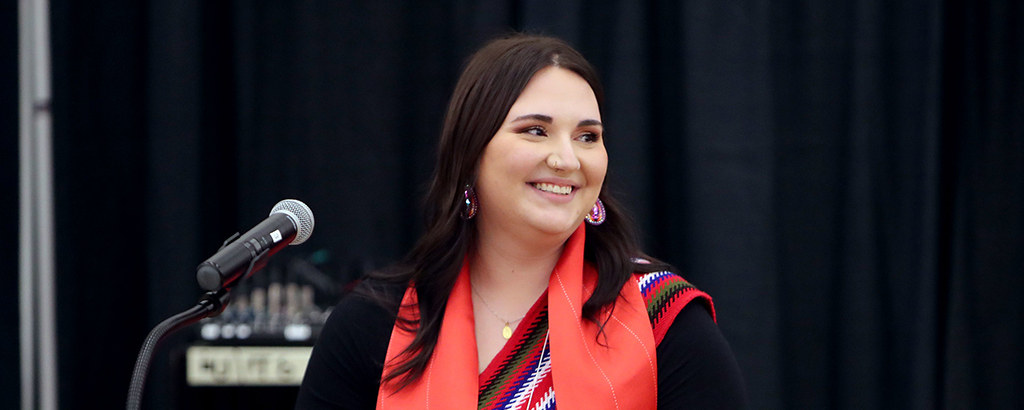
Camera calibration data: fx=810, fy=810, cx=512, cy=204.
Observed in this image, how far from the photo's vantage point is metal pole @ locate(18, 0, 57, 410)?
236 cm

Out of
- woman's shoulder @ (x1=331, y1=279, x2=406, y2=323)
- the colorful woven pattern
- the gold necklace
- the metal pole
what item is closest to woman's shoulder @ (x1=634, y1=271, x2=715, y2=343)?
the colorful woven pattern

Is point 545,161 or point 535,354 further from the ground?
point 545,161

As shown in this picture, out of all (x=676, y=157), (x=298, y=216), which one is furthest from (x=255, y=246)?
(x=676, y=157)

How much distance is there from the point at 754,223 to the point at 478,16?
1.03 m

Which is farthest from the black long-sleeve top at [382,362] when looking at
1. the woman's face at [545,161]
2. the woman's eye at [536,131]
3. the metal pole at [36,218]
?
the metal pole at [36,218]

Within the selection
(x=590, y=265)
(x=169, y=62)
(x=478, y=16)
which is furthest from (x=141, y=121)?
(x=590, y=265)

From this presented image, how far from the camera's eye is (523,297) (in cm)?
134

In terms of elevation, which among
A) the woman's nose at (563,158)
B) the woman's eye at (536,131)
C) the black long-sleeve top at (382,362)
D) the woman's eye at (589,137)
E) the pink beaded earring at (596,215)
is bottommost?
the black long-sleeve top at (382,362)

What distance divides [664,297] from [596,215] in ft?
0.60

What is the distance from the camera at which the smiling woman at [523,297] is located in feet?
3.93

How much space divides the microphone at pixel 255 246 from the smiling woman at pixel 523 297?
0.34 metres

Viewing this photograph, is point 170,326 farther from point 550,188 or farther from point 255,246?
point 550,188

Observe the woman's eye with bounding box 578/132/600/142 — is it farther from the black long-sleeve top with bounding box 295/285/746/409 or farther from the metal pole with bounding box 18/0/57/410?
the metal pole with bounding box 18/0/57/410
